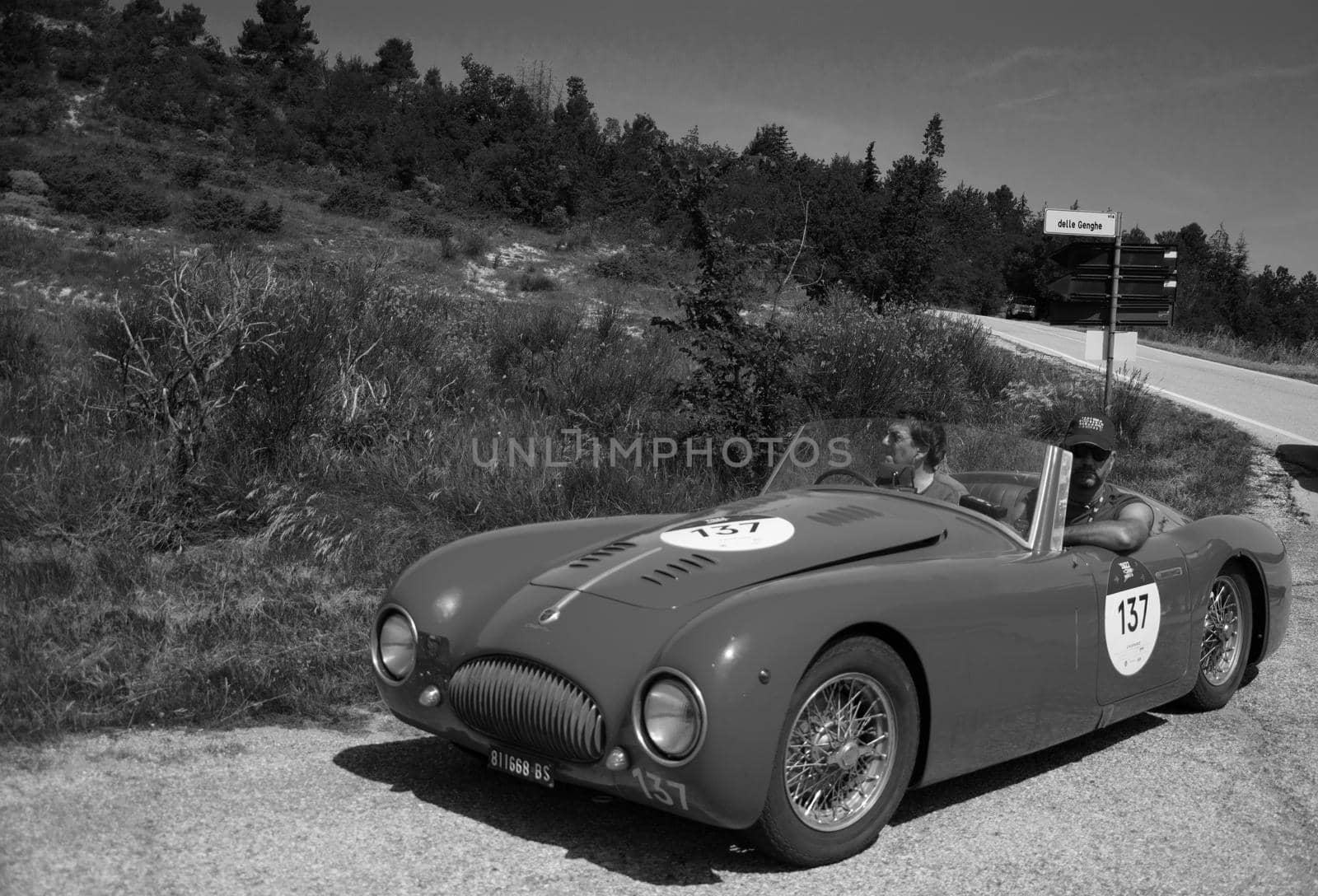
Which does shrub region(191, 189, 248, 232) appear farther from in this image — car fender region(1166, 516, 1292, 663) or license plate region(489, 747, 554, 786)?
license plate region(489, 747, 554, 786)

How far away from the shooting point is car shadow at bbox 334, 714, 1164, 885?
3787 mm

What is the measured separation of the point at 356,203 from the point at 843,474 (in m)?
27.2

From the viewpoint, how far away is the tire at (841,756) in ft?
12.0

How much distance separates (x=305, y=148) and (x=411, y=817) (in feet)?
116

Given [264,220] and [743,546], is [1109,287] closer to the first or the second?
[743,546]

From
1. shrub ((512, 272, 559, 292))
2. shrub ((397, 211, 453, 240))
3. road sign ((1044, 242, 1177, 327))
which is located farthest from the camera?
shrub ((397, 211, 453, 240))

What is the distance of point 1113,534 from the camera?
508 cm

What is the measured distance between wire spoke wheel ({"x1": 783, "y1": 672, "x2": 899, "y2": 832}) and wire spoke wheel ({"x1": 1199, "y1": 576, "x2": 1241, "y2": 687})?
2400 mm

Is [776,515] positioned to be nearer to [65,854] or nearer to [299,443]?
[65,854]

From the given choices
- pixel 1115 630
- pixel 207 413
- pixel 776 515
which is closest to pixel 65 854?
pixel 776 515

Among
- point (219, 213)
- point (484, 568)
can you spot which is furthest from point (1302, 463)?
point (219, 213)

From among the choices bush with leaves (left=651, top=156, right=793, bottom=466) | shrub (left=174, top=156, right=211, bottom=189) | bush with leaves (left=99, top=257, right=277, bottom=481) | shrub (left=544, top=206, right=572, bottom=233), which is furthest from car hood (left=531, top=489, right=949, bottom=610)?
shrub (left=174, top=156, right=211, bottom=189)

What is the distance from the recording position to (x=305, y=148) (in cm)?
3666

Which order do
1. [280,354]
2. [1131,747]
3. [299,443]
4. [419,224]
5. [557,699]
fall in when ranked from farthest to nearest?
[419,224], [280,354], [299,443], [1131,747], [557,699]
